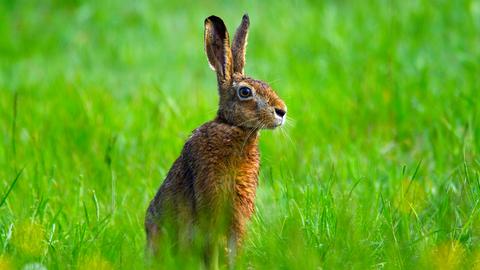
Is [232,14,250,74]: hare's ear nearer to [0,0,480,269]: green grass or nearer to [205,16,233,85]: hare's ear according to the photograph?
[205,16,233,85]: hare's ear

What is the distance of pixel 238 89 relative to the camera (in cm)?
432

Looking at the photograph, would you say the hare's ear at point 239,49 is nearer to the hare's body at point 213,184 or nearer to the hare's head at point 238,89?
the hare's head at point 238,89

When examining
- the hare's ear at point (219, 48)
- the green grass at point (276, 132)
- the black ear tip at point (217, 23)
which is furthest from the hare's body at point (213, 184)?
the black ear tip at point (217, 23)

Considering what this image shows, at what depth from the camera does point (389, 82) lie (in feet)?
21.5

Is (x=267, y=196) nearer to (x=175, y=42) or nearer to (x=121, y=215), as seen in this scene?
(x=121, y=215)

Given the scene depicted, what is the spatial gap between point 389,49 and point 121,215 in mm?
3162

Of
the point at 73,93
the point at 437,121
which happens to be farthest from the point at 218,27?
the point at 73,93

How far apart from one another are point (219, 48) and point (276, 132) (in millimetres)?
1561

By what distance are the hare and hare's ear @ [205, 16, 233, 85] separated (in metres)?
0.09

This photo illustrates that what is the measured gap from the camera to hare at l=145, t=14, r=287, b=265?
4055mm

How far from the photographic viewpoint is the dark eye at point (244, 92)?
14.0 ft

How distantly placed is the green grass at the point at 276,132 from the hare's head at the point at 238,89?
390 millimetres

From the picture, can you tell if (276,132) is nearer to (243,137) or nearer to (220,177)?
(243,137)

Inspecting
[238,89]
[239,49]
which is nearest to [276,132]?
[239,49]
